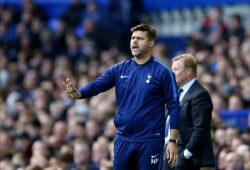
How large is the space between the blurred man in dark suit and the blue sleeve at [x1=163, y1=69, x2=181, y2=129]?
0.92m

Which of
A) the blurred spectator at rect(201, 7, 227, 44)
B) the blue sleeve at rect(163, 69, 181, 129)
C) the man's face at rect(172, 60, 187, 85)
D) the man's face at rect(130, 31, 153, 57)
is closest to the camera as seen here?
the blue sleeve at rect(163, 69, 181, 129)

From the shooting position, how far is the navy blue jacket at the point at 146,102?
977 cm

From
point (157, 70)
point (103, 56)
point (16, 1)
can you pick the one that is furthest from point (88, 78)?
Result: point (157, 70)

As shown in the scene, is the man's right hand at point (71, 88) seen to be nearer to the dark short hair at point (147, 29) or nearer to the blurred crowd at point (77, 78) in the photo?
the dark short hair at point (147, 29)

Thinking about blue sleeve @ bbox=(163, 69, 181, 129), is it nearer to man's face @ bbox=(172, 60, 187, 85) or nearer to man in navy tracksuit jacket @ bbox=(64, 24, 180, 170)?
man in navy tracksuit jacket @ bbox=(64, 24, 180, 170)

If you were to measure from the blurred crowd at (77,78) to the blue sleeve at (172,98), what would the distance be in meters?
2.43

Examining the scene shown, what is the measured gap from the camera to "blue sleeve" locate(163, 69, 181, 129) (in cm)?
974

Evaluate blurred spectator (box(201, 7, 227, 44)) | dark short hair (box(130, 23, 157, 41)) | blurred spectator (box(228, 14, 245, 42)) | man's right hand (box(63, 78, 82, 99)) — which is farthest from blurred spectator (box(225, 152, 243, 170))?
blurred spectator (box(201, 7, 227, 44))

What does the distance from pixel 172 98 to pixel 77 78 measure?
10075mm

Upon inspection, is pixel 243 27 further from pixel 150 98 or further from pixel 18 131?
pixel 150 98

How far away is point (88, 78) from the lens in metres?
19.0

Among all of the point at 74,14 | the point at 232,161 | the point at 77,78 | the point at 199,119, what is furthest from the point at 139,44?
the point at 74,14

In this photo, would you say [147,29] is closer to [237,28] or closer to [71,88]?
[71,88]

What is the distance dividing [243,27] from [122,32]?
3.66 m
